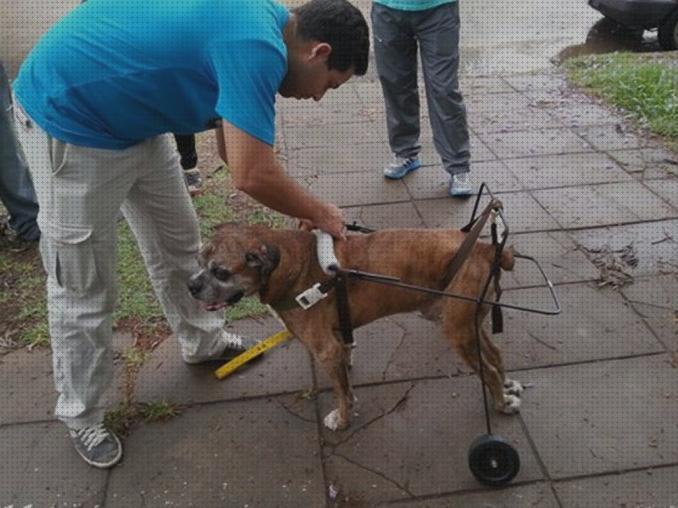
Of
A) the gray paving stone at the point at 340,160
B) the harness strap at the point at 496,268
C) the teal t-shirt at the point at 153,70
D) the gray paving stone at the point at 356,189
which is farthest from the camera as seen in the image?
the gray paving stone at the point at 340,160

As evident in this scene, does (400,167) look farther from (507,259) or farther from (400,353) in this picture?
(507,259)

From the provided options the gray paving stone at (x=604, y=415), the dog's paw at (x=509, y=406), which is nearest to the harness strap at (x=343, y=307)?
the dog's paw at (x=509, y=406)

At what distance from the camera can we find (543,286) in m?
4.36

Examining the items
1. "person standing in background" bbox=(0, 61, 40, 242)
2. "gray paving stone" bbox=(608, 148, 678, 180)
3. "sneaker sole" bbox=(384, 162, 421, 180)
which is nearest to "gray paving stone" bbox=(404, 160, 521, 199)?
"sneaker sole" bbox=(384, 162, 421, 180)

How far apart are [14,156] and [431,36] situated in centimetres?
348

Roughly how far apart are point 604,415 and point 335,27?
2419 millimetres

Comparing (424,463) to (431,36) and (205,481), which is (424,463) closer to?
(205,481)

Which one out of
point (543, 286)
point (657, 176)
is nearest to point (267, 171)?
point (543, 286)

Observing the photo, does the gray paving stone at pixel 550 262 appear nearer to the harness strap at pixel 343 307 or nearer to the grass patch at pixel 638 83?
the harness strap at pixel 343 307

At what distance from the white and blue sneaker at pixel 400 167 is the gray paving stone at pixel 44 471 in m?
3.56

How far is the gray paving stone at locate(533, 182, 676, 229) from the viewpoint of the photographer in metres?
5.08

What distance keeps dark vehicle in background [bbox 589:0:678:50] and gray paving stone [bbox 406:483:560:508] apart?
8.69 m

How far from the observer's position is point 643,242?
4758 millimetres

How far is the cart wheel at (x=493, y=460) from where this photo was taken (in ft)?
9.46
